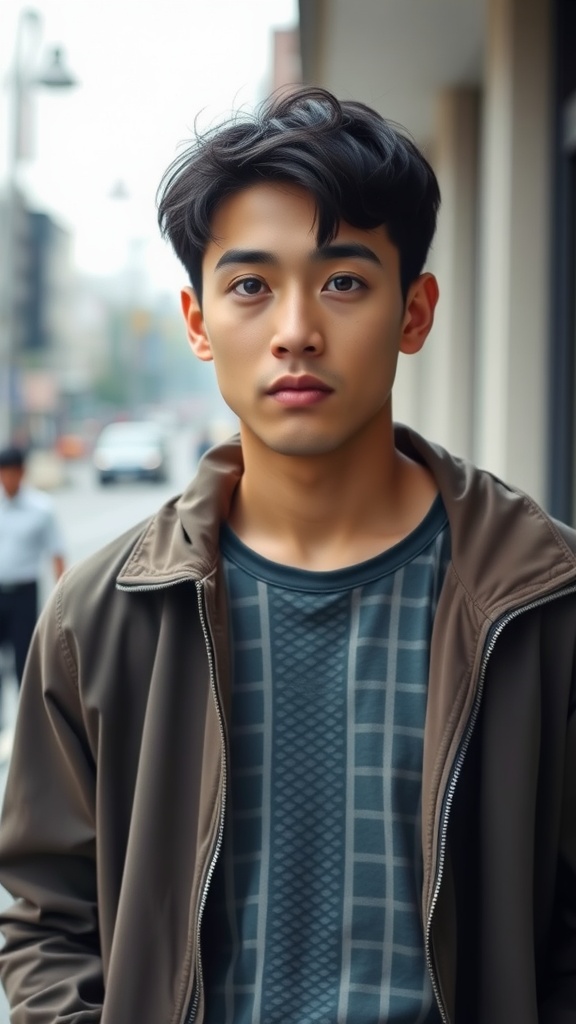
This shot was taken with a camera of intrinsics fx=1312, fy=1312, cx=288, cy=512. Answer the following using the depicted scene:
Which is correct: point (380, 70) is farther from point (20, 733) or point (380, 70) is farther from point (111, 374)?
point (111, 374)

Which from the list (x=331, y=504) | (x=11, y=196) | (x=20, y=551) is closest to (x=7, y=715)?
(x=20, y=551)

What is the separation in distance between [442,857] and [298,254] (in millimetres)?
762

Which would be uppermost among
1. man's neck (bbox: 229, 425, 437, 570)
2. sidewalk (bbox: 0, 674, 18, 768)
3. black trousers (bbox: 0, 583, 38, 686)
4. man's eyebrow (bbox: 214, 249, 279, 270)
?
man's eyebrow (bbox: 214, 249, 279, 270)

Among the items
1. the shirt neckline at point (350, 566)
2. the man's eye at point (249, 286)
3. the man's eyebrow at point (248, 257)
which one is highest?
the man's eyebrow at point (248, 257)

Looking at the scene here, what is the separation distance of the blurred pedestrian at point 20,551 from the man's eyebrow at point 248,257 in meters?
6.27

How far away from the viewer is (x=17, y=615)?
788cm

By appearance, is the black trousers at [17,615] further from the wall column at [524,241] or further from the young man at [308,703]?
the young man at [308,703]

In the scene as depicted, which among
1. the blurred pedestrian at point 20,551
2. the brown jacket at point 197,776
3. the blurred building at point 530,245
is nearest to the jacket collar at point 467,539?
the brown jacket at point 197,776

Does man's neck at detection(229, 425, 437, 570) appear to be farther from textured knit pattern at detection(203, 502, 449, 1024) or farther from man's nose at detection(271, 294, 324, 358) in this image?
man's nose at detection(271, 294, 324, 358)

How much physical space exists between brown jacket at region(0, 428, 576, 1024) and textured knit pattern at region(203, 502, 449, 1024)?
4 cm

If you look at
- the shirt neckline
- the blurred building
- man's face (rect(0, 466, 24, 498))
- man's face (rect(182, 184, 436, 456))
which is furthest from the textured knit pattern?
man's face (rect(0, 466, 24, 498))

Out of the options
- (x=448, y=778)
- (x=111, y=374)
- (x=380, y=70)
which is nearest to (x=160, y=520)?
(x=448, y=778)

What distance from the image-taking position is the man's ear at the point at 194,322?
1.85 m

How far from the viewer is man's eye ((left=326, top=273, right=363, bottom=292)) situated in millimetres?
1672
